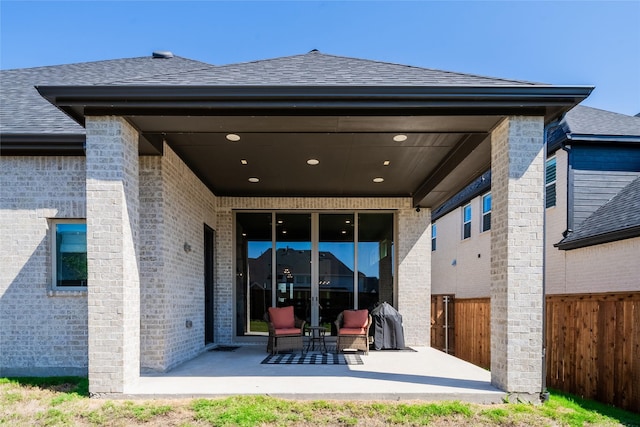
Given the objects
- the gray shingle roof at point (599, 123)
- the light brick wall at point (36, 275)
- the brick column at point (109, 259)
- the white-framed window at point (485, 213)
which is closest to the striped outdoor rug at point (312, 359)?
the brick column at point (109, 259)

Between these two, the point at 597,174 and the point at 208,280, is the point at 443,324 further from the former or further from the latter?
the point at 208,280

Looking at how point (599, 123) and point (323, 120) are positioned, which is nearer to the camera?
point (323, 120)

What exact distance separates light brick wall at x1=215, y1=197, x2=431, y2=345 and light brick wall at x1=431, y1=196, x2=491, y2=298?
317cm

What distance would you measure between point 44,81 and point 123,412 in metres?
6.57

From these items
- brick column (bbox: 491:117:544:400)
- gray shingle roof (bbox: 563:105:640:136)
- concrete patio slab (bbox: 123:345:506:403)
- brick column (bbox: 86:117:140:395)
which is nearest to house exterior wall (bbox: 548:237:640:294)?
gray shingle roof (bbox: 563:105:640:136)

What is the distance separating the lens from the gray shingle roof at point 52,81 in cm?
625

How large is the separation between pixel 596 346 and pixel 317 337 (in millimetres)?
5115

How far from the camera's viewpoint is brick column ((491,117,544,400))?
4625mm

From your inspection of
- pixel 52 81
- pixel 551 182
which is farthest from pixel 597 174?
pixel 52 81

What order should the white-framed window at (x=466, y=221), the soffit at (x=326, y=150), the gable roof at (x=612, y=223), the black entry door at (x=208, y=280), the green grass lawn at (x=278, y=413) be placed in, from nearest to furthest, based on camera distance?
the green grass lawn at (x=278, y=413) < the soffit at (x=326, y=150) < the gable roof at (x=612, y=223) < the black entry door at (x=208, y=280) < the white-framed window at (x=466, y=221)

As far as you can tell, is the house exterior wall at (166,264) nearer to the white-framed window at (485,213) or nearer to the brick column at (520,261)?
the brick column at (520,261)

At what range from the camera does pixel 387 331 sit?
8266 mm

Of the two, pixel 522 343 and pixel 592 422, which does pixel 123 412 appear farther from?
pixel 592 422

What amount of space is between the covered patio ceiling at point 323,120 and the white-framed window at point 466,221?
858cm
